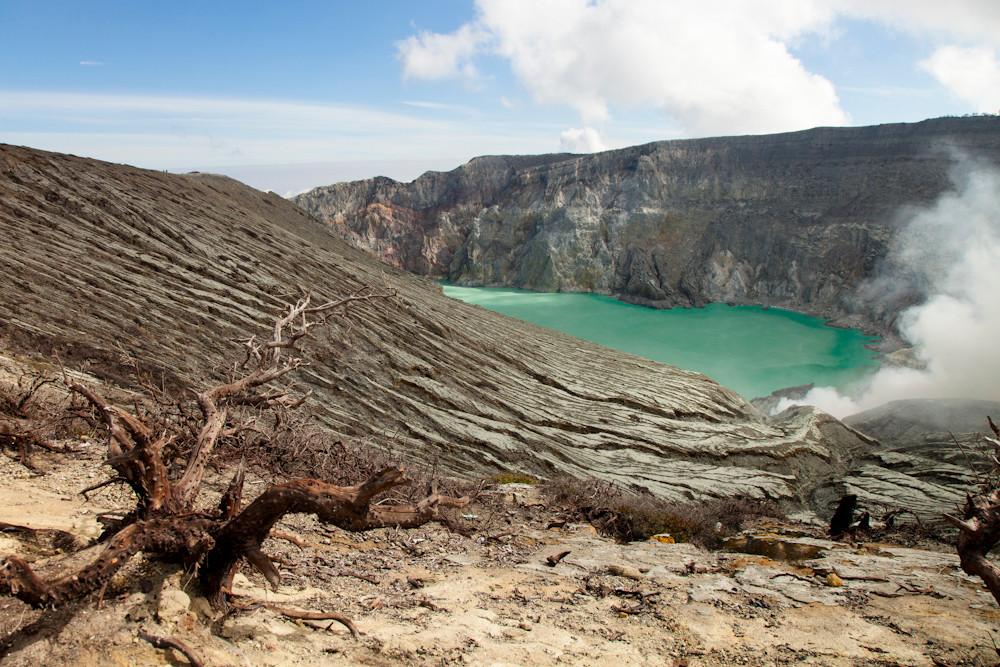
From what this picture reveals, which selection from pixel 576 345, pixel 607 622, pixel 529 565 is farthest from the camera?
pixel 576 345

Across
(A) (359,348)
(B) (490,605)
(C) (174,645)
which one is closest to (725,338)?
(A) (359,348)

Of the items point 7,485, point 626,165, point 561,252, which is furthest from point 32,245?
point 626,165

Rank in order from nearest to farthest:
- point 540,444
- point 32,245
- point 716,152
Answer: point 32,245
point 540,444
point 716,152

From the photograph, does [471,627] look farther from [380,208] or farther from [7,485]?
[380,208]

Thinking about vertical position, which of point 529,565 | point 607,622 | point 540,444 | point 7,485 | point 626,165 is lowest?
point 540,444

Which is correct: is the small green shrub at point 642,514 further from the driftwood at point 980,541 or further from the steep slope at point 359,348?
the driftwood at point 980,541

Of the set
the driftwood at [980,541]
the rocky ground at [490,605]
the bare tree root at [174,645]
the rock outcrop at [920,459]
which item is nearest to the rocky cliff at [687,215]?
the rock outcrop at [920,459]
